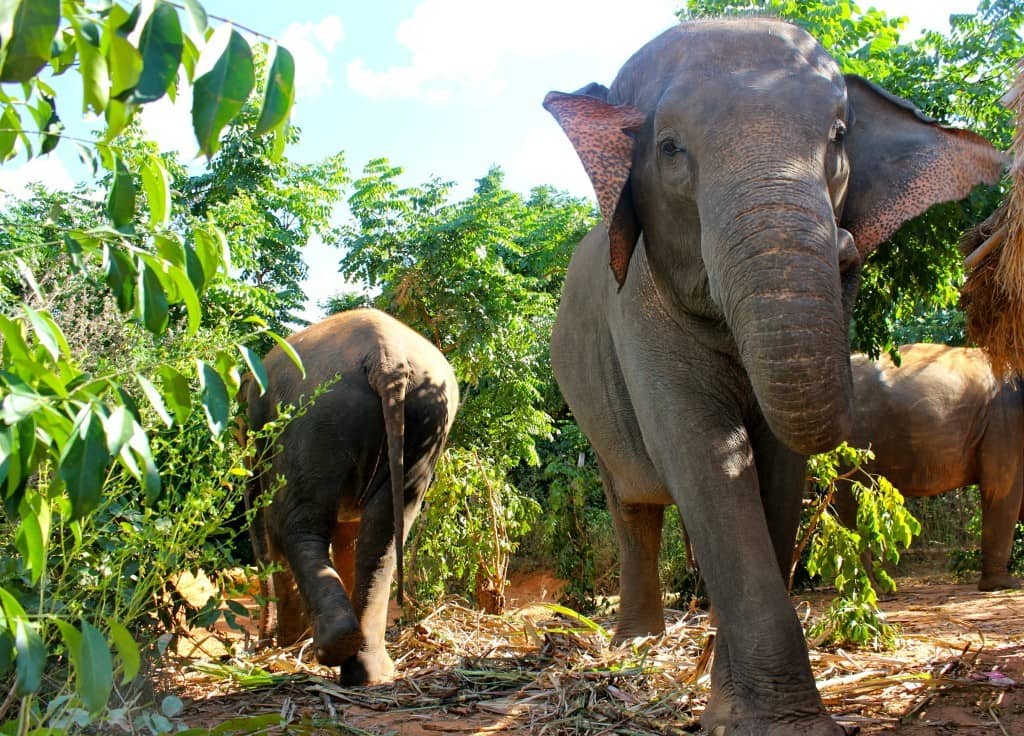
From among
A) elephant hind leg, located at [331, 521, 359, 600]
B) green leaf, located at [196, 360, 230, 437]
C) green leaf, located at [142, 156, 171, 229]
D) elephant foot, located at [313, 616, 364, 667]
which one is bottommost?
elephant foot, located at [313, 616, 364, 667]

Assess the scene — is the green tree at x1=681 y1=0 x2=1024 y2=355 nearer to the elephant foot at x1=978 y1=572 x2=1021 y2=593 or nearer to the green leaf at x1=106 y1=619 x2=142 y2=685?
the elephant foot at x1=978 y1=572 x2=1021 y2=593

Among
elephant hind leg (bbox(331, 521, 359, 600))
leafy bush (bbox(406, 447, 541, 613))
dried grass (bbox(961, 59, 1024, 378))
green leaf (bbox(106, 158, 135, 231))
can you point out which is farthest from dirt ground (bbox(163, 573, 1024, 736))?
leafy bush (bbox(406, 447, 541, 613))

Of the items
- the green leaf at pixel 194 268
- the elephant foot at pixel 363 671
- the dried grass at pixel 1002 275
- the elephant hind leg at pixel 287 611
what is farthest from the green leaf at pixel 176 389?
the elephant hind leg at pixel 287 611

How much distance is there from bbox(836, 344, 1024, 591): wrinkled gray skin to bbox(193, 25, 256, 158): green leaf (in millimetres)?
8777

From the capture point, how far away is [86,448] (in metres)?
1.59

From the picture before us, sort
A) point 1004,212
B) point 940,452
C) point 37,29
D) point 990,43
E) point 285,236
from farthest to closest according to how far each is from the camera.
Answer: point 285,236 < point 940,452 < point 990,43 < point 1004,212 < point 37,29

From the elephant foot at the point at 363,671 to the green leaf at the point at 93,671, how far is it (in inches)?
131

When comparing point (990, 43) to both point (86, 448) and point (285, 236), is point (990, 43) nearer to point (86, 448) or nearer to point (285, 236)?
point (86, 448)

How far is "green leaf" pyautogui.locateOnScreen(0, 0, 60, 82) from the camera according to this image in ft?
4.52

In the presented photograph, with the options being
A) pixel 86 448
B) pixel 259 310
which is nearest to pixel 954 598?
pixel 259 310

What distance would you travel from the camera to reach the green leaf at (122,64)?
144 cm

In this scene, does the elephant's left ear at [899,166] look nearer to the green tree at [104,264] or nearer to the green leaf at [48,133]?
the green tree at [104,264]

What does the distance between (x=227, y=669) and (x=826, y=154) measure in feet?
11.7

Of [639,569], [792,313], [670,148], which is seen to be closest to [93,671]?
[792,313]
